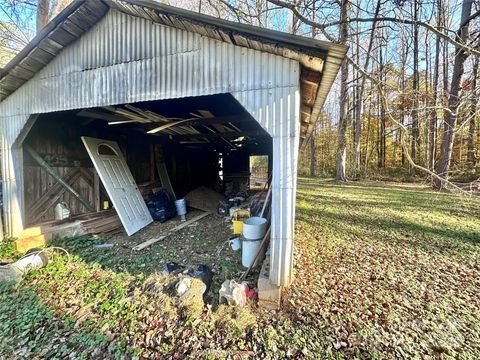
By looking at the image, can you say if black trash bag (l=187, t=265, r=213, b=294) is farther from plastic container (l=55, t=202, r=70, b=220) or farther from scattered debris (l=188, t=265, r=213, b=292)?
plastic container (l=55, t=202, r=70, b=220)

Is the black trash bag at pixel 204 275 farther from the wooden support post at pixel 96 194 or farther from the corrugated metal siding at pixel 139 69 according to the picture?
the wooden support post at pixel 96 194

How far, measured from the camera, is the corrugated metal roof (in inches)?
105

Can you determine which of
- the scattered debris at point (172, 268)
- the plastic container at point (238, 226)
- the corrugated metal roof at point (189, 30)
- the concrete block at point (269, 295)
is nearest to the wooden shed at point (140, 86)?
the corrugated metal roof at point (189, 30)

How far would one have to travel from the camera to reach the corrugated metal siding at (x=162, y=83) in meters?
2.91

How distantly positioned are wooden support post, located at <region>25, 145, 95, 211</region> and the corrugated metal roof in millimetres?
1086

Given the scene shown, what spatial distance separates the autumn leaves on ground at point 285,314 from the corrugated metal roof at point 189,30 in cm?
275

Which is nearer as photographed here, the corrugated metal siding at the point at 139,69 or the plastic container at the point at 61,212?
the corrugated metal siding at the point at 139,69

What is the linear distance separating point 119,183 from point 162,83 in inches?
128

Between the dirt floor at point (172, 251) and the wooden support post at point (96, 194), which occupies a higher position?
the wooden support post at point (96, 194)

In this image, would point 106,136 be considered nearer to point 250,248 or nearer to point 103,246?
point 103,246

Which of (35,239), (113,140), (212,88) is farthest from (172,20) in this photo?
(35,239)

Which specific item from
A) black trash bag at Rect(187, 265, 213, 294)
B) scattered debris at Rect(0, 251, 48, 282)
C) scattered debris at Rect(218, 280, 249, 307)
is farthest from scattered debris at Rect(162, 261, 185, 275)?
scattered debris at Rect(0, 251, 48, 282)

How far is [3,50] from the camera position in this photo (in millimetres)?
9234

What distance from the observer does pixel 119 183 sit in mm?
5766
